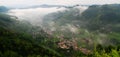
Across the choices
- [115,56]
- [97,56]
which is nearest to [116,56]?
[115,56]

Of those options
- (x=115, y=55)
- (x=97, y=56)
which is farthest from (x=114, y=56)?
(x=97, y=56)

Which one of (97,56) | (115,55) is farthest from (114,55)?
(97,56)

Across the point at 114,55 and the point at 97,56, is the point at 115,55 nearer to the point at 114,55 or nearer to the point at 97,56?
the point at 114,55

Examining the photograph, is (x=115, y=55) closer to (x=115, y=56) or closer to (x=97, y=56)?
(x=115, y=56)

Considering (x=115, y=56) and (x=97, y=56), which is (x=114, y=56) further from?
(x=97, y=56)
